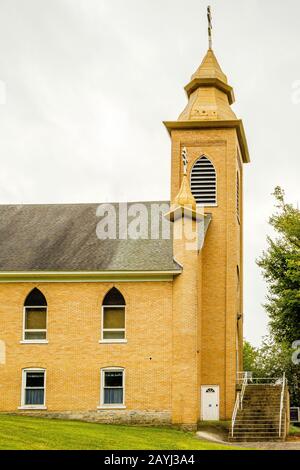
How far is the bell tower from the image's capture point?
40.5 m

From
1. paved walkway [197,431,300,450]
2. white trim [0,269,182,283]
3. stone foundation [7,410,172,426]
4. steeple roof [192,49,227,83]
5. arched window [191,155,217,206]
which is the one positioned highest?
steeple roof [192,49,227,83]

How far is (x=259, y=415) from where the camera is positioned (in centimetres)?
3731

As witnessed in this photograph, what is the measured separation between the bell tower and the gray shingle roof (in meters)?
2.61

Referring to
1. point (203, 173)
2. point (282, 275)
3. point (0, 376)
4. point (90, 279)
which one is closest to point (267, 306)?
point (282, 275)

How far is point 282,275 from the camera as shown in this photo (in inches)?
1709

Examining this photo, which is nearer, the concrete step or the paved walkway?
the paved walkway

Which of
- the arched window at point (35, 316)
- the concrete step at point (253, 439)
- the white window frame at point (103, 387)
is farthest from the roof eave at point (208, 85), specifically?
the concrete step at point (253, 439)

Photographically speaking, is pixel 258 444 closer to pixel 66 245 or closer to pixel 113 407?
pixel 113 407

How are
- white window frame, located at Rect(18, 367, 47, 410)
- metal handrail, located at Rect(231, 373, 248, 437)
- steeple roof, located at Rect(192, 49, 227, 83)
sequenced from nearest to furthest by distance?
metal handrail, located at Rect(231, 373, 248, 437) → white window frame, located at Rect(18, 367, 47, 410) → steeple roof, located at Rect(192, 49, 227, 83)

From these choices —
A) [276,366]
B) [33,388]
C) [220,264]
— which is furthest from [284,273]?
[276,366]

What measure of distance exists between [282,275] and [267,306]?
2.02 m

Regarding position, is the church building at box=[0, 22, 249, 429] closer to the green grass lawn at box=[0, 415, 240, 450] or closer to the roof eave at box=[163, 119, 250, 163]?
the roof eave at box=[163, 119, 250, 163]

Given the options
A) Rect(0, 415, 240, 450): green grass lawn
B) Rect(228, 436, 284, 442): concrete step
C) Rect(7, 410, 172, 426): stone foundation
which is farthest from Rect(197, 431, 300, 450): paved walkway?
Rect(7, 410, 172, 426): stone foundation

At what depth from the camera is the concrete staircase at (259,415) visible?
115 feet
